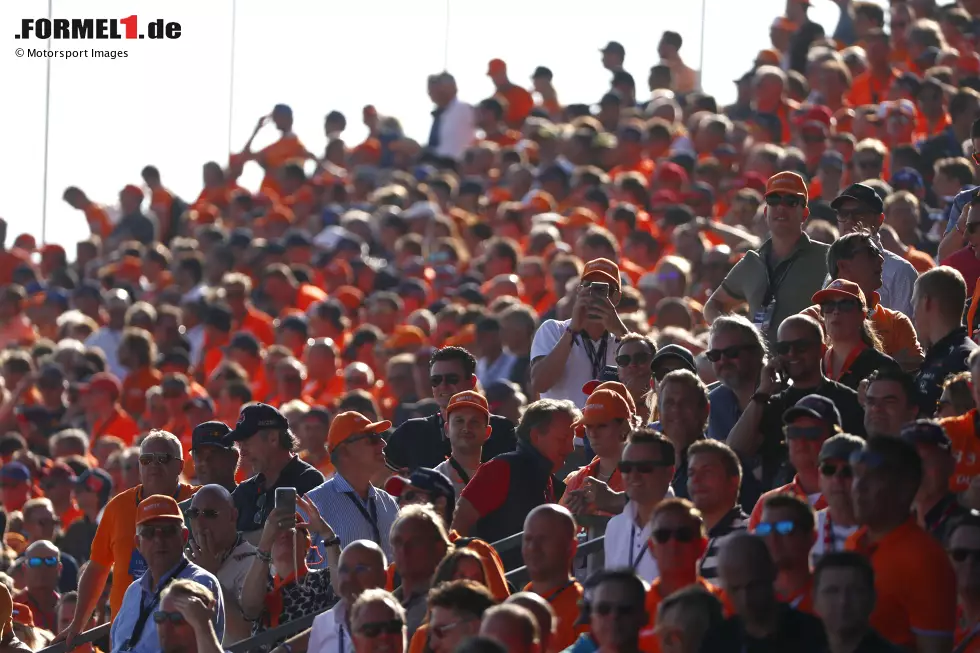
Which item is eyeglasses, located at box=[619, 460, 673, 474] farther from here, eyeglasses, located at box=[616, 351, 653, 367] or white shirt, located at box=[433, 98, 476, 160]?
white shirt, located at box=[433, 98, 476, 160]

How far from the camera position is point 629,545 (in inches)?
302

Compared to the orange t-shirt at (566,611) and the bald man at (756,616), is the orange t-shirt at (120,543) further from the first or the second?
the bald man at (756,616)

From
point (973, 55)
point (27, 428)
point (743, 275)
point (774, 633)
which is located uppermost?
point (973, 55)

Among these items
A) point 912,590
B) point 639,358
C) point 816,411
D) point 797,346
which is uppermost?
point 797,346

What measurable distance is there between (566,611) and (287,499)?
177 cm

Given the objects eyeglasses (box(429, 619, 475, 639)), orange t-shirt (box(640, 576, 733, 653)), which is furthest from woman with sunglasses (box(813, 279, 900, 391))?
eyeglasses (box(429, 619, 475, 639))

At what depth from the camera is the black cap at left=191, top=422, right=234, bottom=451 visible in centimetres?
985

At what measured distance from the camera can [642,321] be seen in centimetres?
1174

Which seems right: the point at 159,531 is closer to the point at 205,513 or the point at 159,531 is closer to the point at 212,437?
the point at 205,513

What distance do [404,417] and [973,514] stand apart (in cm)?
671

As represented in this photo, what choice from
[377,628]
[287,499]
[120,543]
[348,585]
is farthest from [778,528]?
[120,543]

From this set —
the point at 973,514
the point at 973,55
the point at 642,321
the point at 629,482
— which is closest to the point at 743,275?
the point at 642,321

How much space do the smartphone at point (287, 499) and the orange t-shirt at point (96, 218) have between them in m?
13.7

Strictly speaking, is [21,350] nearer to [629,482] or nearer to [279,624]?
[279,624]
